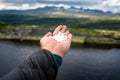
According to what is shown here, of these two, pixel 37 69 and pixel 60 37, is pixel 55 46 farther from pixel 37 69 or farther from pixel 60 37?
pixel 37 69

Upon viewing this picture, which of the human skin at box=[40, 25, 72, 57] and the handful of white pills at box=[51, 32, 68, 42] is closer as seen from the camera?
the human skin at box=[40, 25, 72, 57]

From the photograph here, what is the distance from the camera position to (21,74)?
146 centimetres

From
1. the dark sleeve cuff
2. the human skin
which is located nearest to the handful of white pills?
the human skin

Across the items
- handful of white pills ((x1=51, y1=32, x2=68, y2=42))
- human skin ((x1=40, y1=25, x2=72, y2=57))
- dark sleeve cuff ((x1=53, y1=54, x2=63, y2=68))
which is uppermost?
handful of white pills ((x1=51, y1=32, x2=68, y2=42))

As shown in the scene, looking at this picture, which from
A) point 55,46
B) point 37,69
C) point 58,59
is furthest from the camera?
point 55,46

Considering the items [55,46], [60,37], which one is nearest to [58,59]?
[55,46]

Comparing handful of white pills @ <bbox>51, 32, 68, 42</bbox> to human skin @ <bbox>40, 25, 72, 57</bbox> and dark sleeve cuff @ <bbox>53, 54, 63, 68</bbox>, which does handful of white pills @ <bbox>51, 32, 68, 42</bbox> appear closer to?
human skin @ <bbox>40, 25, 72, 57</bbox>

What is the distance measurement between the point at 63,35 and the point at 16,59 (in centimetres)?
6463

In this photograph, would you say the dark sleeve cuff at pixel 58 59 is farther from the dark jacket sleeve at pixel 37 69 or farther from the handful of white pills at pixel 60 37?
the handful of white pills at pixel 60 37

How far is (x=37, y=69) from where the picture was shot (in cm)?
150

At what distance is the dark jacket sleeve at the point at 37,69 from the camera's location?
1460 mm

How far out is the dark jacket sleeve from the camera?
146cm

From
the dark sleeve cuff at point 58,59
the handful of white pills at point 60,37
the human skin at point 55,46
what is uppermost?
the handful of white pills at point 60,37

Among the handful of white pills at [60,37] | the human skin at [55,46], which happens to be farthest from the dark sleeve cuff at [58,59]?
the handful of white pills at [60,37]
